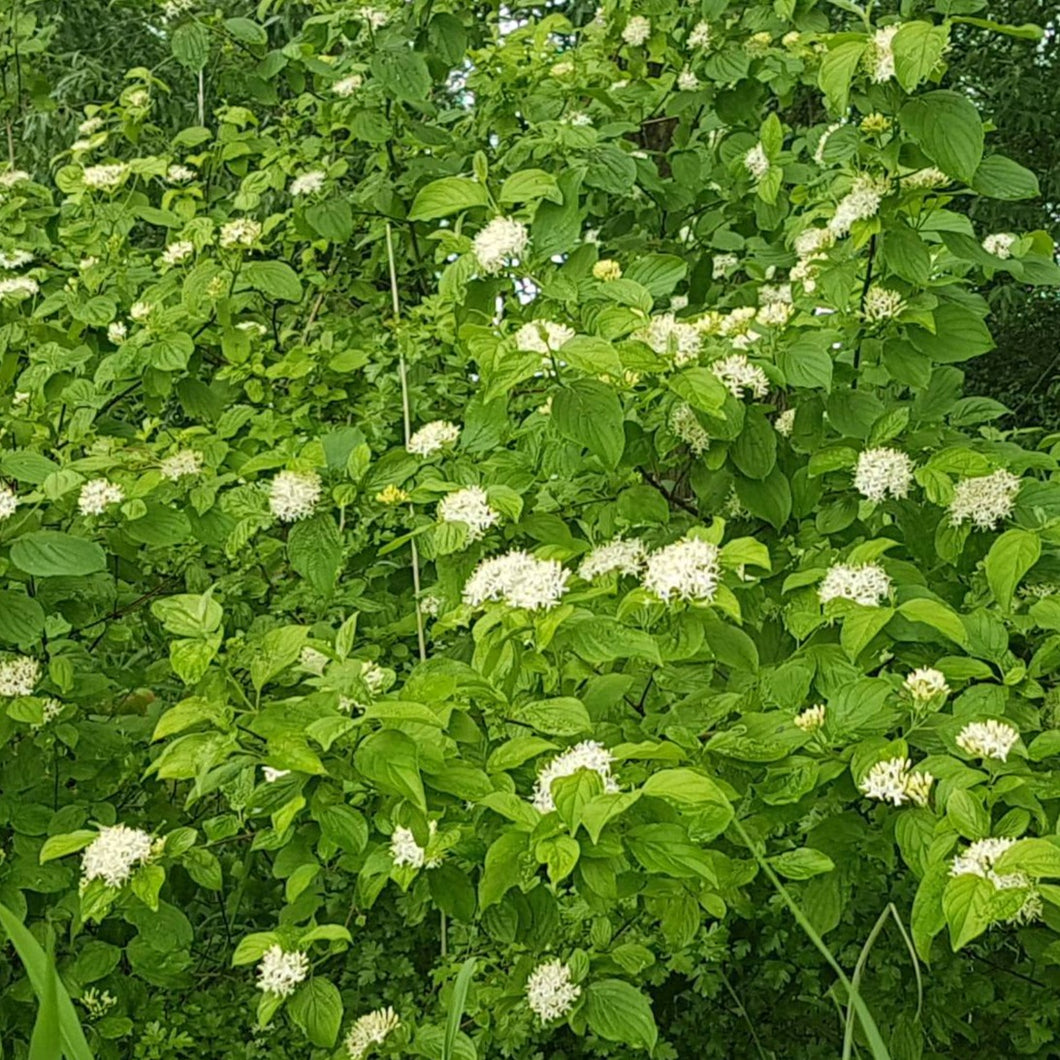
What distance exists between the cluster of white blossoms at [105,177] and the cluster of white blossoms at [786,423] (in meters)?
1.24

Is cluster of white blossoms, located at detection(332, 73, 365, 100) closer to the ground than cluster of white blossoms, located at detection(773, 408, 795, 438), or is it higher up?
higher up

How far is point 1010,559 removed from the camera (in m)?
1.32

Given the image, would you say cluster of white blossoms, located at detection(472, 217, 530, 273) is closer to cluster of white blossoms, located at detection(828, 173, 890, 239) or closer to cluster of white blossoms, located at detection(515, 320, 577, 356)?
cluster of white blossoms, located at detection(515, 320, 577, 356)

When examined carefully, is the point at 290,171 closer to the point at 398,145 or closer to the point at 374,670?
the point at 398,145

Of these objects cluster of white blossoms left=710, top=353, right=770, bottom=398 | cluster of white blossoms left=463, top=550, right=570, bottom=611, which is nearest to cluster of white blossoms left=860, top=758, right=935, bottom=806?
cluster of white blossoms left=463, top=550, right=570, bottom=611

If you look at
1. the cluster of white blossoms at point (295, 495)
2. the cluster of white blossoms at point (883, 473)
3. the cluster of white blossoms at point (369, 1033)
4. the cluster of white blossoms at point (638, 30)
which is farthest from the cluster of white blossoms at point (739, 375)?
the cluster of white blossoms at point (638, 30)

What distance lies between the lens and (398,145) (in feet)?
7.82

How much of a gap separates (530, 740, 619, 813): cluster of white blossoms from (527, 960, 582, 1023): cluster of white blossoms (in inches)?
17.0

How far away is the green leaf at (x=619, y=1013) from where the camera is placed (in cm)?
146

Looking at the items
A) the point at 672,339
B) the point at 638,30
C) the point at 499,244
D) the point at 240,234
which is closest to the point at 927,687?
the point at 672,339

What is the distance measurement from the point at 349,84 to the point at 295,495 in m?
0.94

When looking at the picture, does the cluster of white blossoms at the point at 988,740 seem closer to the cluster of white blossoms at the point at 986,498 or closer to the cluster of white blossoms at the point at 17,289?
the cluster of white blossoms at the point at 986,498

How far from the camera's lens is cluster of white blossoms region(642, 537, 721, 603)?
4.14 ft

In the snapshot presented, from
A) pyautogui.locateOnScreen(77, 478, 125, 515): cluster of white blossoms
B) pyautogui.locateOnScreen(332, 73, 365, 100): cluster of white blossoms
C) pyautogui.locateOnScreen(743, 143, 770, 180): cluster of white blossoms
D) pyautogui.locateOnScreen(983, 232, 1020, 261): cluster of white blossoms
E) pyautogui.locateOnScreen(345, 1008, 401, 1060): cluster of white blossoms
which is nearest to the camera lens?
pyautogui.locateOnScreen(345, 1008, 401, 1060): cluster of white blossoms
